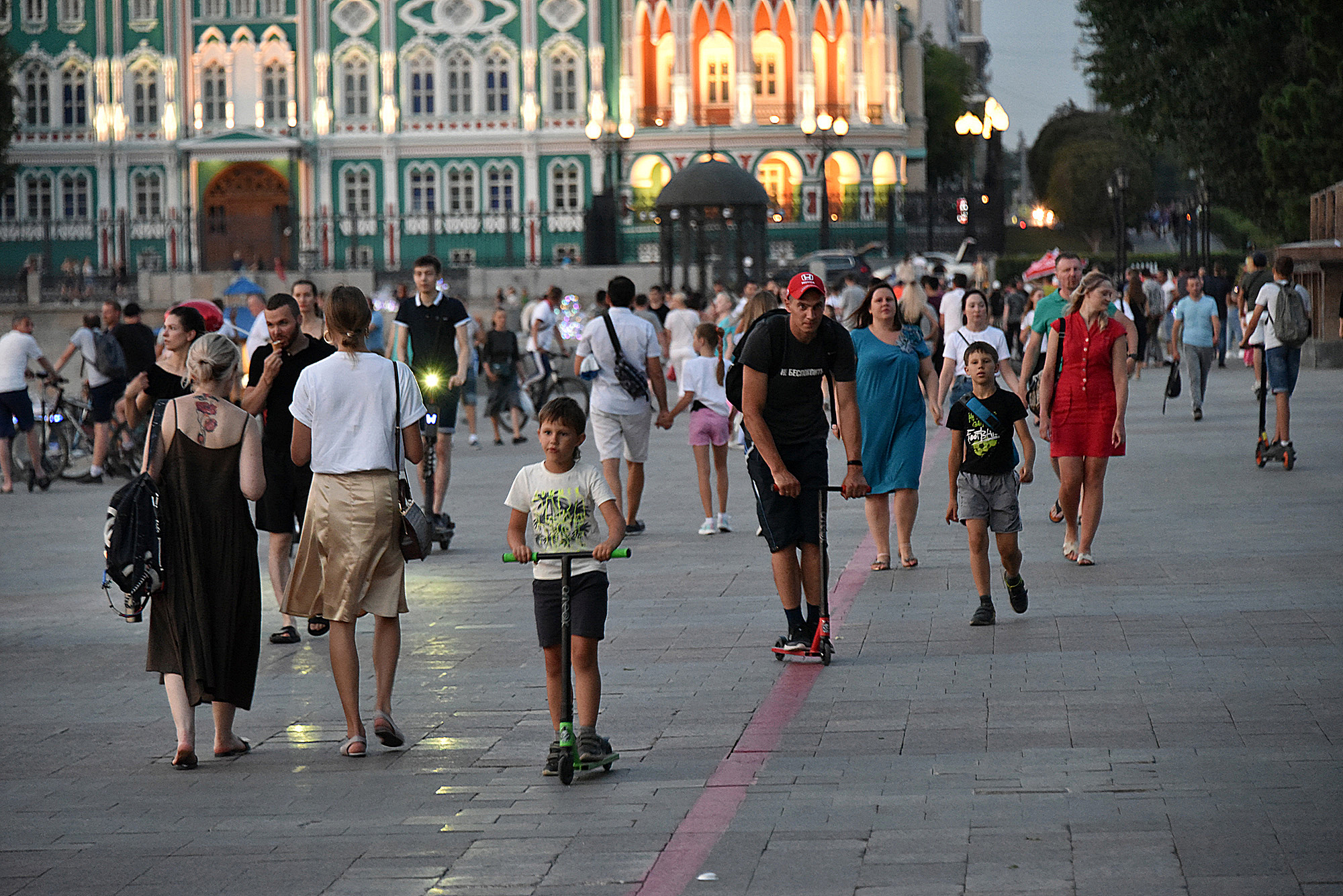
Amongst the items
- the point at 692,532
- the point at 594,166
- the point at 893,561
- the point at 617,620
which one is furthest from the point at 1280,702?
the point at 594,166

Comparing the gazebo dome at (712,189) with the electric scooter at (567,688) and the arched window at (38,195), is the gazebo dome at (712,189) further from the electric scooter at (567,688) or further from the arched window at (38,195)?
the arched window at (38,195)

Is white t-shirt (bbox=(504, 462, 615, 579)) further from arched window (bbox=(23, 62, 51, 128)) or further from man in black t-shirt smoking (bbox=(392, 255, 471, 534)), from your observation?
arched window (bbox=(23, 62, 51, 128))

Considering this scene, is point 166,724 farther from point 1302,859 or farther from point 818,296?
point 1302,859

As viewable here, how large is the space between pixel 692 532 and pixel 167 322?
569 centimetres

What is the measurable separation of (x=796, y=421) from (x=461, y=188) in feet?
194

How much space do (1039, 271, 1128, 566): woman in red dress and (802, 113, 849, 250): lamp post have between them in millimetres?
42570

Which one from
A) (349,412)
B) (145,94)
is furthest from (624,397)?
(145,94)

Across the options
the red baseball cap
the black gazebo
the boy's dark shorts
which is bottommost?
the boy's dark shorts

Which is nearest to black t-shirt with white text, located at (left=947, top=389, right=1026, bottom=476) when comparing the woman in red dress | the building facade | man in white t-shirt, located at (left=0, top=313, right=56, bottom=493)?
the woman in red dress

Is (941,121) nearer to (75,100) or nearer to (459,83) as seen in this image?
(459,83)

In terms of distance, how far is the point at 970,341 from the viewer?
39.7 feet

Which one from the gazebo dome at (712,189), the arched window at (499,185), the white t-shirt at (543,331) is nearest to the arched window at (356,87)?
the arched window at (499,185)

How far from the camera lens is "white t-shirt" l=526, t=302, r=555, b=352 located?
24453mm

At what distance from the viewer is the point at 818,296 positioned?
830cm
